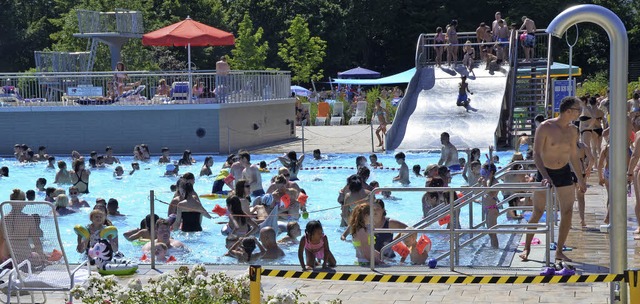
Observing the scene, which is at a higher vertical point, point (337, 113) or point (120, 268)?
point (337, 113)

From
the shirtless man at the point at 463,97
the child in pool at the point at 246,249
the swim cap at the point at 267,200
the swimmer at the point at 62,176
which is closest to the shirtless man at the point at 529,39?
the shirtless man at the point at 463,97

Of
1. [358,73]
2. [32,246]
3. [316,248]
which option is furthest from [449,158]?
[358,73]

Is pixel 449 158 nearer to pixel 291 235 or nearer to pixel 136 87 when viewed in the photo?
pixel 291 235

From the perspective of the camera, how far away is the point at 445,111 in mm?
29609

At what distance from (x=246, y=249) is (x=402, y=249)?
Result: 1.90m

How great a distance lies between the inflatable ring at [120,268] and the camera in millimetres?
10523

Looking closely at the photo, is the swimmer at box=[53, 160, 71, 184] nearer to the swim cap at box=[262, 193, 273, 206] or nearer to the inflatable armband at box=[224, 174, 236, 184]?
the inflatable armband at box=[224, 174, 236, 184]

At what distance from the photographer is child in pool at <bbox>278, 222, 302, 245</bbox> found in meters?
14.1

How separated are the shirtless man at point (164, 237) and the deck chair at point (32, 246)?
4703 millimetres

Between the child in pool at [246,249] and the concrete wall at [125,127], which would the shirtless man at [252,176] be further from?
the concrete wall at [125,127]

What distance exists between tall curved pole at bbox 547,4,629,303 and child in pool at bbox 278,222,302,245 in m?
7.38

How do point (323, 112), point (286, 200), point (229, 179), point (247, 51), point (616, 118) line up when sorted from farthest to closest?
point (247, 51) < point (323, 112) < point (229, 179) < point (286, 200) < point (616, 118)

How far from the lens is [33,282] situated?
26.8ft

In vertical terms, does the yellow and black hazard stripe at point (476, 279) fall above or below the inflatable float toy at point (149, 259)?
above
